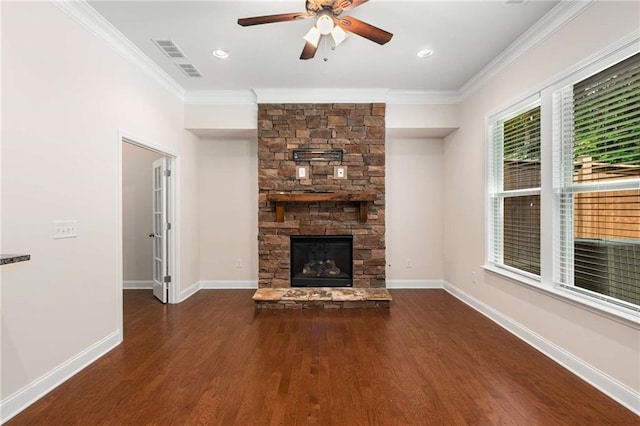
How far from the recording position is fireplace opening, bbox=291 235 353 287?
427 centimetres

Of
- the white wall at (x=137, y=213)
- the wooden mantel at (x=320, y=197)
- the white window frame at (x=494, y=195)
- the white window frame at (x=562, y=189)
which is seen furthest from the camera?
the white wall at (x=137, y=213)

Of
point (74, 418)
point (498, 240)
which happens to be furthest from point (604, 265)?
point (74, 418)

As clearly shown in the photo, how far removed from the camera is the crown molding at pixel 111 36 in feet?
7.54

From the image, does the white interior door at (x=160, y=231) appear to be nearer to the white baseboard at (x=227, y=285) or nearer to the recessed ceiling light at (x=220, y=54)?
the white baseboard at (x=227, y=285)

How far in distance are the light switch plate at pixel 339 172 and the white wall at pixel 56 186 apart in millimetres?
2463

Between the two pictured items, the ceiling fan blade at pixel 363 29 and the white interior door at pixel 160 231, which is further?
the white interior door at pixel 160 231

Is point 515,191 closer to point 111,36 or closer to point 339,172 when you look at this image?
point 339,172

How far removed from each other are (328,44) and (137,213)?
153 inches

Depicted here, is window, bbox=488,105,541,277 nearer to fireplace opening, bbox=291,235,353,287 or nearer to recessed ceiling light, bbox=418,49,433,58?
recessed ceiling light, bbox=418,49,433,58

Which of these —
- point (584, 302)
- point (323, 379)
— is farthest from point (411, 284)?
point (323, 379)

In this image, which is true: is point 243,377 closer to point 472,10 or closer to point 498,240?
point 498,240

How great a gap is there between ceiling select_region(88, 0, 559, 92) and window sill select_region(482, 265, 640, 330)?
2326 mm

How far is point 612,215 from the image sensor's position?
2.12 m

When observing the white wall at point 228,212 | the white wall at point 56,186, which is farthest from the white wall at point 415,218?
the white wall at point 56,186
